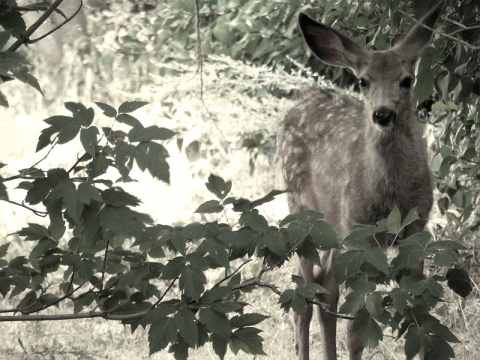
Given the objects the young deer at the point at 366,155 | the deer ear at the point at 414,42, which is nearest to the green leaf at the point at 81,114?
the young deer at the point at 366,155

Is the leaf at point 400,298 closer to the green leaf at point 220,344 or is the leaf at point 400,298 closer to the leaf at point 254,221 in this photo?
the leaf at point 254,221

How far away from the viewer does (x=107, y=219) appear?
105 inches

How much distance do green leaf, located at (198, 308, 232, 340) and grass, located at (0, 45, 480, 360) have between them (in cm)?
222

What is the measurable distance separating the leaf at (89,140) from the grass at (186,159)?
8.34 ft

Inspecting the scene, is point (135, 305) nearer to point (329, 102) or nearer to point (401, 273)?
point (401, 273)

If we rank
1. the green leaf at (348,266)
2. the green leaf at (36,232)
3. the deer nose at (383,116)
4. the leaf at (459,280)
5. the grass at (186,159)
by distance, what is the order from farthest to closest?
the grass at (186,159) < the deer nose at (383,116) < the leaf at (459,280) < the green leaf at (36,232) < the green leaf at (348,266)

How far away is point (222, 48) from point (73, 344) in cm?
428

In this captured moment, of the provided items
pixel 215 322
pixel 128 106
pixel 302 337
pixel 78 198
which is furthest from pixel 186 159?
pixel 78 198

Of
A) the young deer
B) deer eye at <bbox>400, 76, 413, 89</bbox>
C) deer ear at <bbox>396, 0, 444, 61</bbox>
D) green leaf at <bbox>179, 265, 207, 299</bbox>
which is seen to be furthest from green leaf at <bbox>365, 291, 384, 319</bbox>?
deer ear at <bbox>396, 0, 444, 61</bbox>

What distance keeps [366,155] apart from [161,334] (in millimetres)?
2467

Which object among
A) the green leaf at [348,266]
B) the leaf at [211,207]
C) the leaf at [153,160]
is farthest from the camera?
the leaf at [211,207]

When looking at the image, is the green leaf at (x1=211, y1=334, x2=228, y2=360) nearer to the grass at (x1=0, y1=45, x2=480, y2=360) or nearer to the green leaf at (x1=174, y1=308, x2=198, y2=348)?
the green leaf at (x1=174, y1=308, x2=198, y2=348)

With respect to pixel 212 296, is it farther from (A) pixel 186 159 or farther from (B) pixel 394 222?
(A) pixel 186 159

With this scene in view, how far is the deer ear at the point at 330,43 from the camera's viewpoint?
5.02m
